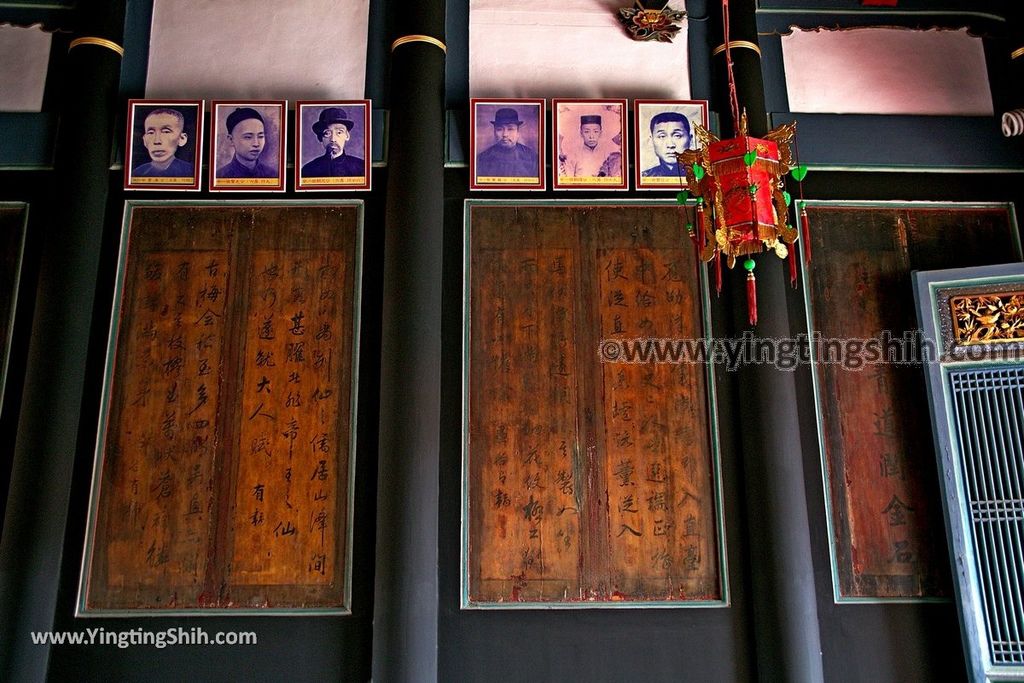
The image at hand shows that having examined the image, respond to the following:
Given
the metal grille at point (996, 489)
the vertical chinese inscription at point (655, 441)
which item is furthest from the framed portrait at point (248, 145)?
the metal grille at point (996, 489)

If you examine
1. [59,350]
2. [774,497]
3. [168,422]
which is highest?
[59,350]

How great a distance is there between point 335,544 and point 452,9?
8.44 ft

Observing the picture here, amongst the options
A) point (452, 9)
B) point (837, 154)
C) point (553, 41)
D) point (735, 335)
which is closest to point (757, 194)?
point (735, 335)

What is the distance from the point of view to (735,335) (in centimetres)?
402

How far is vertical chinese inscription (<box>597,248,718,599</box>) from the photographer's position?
12.4ft

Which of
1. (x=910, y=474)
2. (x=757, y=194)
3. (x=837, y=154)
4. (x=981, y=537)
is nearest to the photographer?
(x=757, y=194)

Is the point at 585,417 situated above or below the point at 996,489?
above

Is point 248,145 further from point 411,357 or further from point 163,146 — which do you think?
point 411,357

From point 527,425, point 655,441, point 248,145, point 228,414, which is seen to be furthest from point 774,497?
point 248,145

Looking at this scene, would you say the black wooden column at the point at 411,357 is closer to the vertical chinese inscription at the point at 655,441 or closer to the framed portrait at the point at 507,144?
the framed portrait at the point at 507,144

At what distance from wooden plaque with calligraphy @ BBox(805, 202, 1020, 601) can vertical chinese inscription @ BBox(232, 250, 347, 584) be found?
2123 mm

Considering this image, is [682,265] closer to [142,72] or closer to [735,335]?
[735,335]

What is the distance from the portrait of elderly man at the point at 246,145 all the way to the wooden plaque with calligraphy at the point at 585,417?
100 centimetres

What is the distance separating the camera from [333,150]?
4145 millimetres
